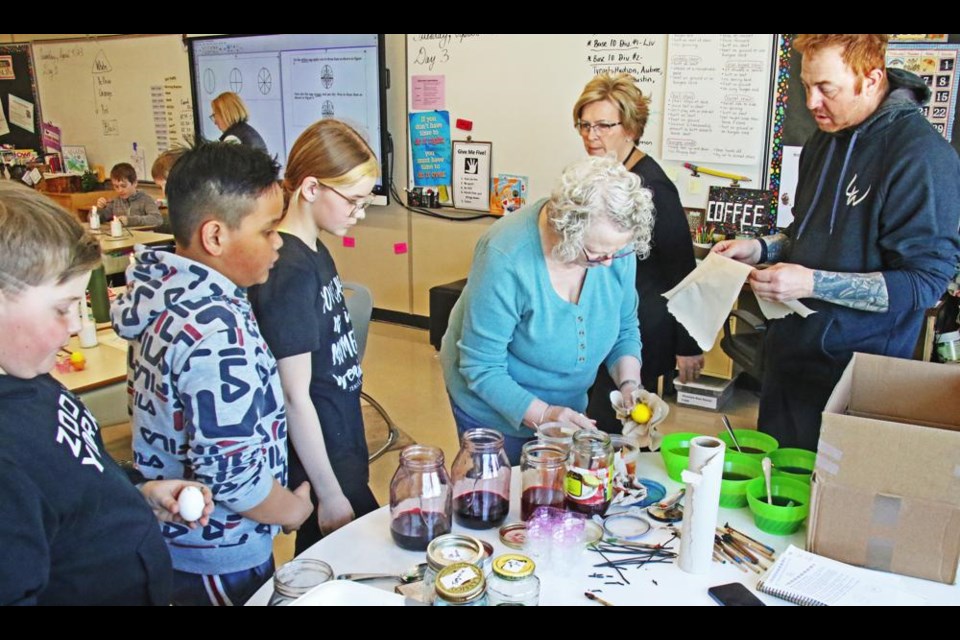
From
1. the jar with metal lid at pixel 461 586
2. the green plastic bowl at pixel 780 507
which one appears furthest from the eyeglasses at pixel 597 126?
the jar with metal lid at pixel 461 586

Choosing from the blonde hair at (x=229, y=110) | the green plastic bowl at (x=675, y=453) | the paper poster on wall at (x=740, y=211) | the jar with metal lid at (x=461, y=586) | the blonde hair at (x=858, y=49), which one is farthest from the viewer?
the blonde hair at (x=229, y=110)

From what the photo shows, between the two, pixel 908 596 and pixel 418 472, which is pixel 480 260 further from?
pixel 908 596

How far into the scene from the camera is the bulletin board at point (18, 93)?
705 centimetres

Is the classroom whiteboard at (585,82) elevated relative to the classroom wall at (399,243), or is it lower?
elevated

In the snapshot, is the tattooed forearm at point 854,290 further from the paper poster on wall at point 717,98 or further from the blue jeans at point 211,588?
the paper poster on wall at point 717,98

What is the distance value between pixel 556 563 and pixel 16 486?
77cm

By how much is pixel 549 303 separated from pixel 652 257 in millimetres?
838

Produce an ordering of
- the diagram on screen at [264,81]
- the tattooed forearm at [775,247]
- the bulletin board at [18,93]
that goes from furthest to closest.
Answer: the bulletin board at [18,93], the diagram on screen at [264,81], the tattooed forearm at [775,247]

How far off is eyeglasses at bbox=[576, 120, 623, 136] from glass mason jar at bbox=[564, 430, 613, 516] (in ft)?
4.75

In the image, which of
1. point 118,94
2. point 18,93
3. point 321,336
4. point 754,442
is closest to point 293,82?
point 118,94

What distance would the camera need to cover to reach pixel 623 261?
5.74 feet

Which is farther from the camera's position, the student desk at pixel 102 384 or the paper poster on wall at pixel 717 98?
the paper poster on wall at pixel 717 98

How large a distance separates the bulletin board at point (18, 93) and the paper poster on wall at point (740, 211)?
659cm
